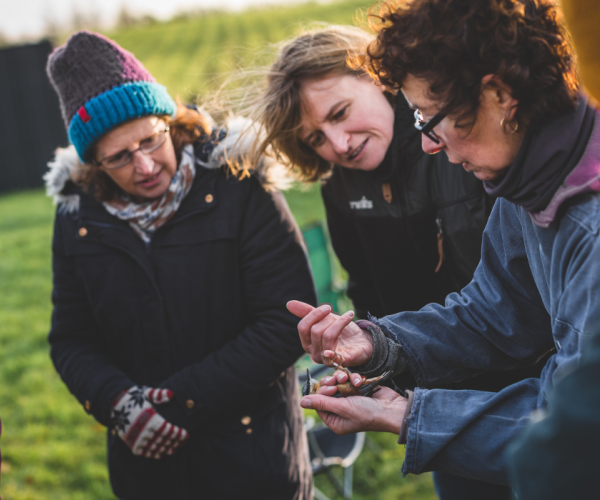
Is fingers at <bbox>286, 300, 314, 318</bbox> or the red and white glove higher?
fingers at <bbox>286, 300, 314, 318</bbox>

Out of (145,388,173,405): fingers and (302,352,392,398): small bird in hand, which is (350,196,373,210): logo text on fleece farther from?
(145,388,173,405): fingers

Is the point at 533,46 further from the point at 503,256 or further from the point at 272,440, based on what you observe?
the point at 272,440

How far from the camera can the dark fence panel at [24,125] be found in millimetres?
15219

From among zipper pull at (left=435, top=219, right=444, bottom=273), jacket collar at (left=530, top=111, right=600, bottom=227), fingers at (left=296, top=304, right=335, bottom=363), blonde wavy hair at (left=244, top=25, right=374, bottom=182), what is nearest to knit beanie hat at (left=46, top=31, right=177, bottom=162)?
blonde wavy hair at (left=244, top=25, right=374, bottom=182)

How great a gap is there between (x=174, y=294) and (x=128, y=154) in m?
0.62

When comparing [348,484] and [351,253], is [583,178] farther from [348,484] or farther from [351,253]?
[348,484]

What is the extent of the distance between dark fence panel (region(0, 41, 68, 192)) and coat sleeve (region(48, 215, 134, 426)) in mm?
14662

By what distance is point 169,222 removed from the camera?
2160 mm

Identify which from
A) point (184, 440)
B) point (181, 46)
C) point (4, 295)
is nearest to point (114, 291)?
point (184, 440)

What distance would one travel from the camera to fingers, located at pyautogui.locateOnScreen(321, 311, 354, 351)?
1484 millimetres

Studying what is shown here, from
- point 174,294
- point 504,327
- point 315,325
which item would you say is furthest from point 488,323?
point 174,294

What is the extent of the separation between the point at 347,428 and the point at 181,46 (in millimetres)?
28501

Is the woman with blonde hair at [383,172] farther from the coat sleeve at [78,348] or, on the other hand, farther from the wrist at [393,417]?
the coat sleeve at [78,348]

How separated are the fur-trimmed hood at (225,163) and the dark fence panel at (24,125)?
14426 mm
